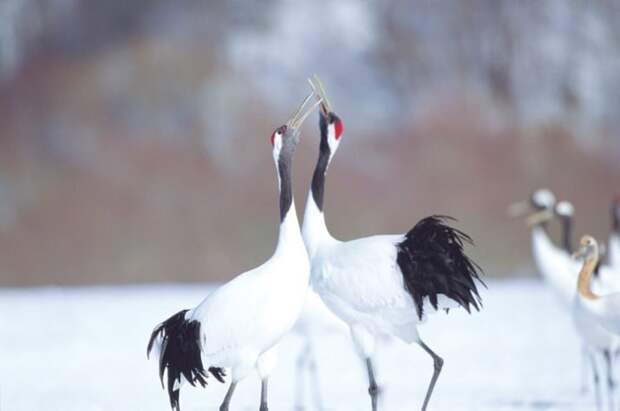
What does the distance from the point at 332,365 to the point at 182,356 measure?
304 centimetres

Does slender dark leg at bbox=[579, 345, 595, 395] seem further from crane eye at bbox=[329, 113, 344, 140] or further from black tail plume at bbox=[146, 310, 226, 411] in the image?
black tail plume at bbox=[146, 310, 226, 411]

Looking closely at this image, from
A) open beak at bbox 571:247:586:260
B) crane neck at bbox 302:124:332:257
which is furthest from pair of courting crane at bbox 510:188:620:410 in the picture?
crane neck at bbox 302:124:332:257

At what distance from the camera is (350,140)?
14.8m

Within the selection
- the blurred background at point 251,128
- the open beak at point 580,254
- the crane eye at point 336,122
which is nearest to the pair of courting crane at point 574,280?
the open beak at point 580,254

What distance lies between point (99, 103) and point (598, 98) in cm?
754

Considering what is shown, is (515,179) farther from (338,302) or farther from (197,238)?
(338,302)

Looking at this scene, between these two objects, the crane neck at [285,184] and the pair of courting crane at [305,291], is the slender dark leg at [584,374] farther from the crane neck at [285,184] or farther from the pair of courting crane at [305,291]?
the crane neck at [285,184]

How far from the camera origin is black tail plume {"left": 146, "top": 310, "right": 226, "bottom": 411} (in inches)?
144

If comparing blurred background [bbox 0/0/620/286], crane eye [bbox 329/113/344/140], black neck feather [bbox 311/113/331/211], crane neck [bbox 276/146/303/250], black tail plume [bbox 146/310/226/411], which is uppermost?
blurred background [bbox 0/0/620/286]

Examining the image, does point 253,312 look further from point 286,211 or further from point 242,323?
point 286,211

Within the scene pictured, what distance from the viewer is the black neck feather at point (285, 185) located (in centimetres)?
388

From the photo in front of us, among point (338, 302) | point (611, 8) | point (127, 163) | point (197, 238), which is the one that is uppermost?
point (611, 8)

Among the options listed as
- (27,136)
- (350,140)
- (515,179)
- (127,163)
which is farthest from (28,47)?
(515,179)

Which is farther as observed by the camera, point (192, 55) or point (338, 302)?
point (192, 55)
